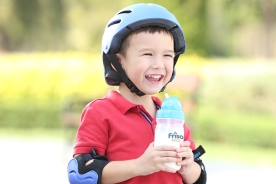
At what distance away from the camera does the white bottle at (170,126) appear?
2.81 meters

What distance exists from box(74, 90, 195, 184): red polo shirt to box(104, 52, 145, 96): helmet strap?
0.12 metres

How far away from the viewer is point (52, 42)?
41281 millimetres

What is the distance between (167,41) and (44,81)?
14.0 metres

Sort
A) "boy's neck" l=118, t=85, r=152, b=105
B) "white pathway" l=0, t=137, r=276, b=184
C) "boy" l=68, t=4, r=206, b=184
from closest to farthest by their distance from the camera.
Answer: "boy" l=68, t=4, r=206, b=184 < "boy's neck" l=118, t=85, r=152, b=105 < "white pathway" l=0, t=137, r=276, b=184

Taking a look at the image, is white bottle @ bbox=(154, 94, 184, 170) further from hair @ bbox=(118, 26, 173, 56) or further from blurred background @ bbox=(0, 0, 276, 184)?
blurred background @ bbox=(0, 0, 276, 184)

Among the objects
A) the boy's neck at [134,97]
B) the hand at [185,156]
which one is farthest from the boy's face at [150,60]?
the hand at [185,156]

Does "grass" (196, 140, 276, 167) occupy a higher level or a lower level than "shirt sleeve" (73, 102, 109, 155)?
higher

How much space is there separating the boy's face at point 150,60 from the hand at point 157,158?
39 cm

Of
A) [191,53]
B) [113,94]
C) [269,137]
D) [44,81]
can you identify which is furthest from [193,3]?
[113,94]

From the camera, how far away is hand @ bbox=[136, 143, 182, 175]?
2797 millimetres

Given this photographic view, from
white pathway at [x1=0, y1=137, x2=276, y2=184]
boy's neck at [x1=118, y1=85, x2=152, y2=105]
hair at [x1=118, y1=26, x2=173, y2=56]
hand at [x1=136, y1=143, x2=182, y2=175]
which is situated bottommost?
hand at [x1=136, y1=143, x2=182, y2=175]

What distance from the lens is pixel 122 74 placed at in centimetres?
323

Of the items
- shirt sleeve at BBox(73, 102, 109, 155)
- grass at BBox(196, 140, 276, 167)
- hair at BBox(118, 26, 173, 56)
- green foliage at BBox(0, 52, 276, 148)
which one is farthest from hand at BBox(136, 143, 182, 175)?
green foliage at BBox(0, 52, 276, 148)

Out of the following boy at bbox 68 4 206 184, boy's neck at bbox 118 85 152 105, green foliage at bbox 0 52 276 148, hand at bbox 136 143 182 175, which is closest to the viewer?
hand at bbox 136 143 182 175
